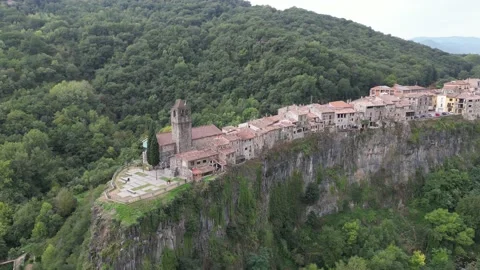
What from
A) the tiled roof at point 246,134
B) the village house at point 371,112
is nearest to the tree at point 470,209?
the village house at point 371,112

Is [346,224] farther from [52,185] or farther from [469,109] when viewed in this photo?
[52,185]

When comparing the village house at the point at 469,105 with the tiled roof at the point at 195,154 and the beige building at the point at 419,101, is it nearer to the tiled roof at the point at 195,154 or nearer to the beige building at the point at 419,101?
the beige building at the point at 419,101

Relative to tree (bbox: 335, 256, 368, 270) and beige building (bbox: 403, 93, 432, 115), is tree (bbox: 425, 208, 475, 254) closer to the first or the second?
tree (bbox: 335, 256, 368, 270)

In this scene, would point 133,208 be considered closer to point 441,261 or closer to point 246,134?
point 246,134

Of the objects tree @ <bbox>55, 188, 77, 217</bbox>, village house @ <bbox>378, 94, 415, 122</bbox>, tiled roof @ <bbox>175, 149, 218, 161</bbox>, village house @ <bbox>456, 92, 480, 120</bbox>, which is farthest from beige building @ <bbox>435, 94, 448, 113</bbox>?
tree @ <bbox>55, 188, 77, 217</bbox>

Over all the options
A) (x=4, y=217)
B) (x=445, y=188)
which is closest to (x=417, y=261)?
(x=445, y=188)
